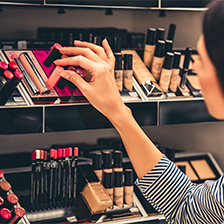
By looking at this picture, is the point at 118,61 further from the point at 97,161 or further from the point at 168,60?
the point at 97,161

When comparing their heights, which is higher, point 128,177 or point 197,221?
point 197,221

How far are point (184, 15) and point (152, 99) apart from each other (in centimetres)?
69

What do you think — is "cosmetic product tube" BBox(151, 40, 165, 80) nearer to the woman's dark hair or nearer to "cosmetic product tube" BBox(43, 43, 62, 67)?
"cosmetic product tube" BBox(43, 43, 62, 67)

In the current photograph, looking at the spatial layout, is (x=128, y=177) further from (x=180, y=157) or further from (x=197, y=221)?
(x=197, y=221)

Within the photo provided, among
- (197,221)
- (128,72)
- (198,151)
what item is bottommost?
(198,151)

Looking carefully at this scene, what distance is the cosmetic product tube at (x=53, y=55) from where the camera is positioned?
91 cm

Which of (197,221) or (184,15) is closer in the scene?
(197,221)

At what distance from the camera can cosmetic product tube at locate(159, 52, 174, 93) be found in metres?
1.13

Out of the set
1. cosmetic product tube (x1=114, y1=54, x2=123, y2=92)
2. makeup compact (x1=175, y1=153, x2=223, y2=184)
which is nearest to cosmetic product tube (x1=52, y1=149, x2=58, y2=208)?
cosmetic product tube (x1=114, y1=54, x2=123, y2=92)

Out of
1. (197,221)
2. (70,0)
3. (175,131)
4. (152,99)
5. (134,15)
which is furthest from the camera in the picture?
(175,131)

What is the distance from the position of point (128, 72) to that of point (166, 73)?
0.16m

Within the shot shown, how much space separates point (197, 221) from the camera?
0.69 m

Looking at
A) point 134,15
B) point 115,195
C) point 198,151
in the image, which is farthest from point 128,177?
point 134,15

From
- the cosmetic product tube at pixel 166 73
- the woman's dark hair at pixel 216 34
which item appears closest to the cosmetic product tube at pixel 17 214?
the cosmetic product tube at pixel 166 73
